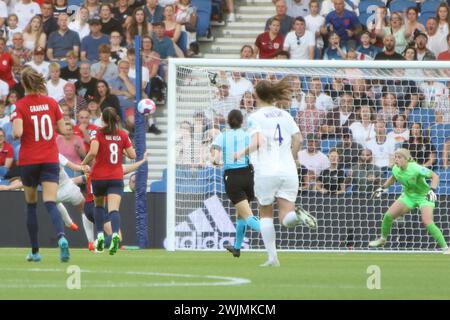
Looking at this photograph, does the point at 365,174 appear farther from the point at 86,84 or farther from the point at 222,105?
the point at 86,84

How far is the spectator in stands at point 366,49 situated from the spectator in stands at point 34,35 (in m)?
6.47

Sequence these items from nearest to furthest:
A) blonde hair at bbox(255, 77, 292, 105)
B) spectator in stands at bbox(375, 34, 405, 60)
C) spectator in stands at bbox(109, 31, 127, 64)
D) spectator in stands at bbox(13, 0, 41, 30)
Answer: blonde hair at bbox(255, 77, 292, 105) → spectator in stands at bbox(375, 34, 405, 60) → spectator in stands at bbox(109, 31, 127, 64) → spectator in stands at bbox(13, 0, 41, 30)

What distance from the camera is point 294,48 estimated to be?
2442 centimetres

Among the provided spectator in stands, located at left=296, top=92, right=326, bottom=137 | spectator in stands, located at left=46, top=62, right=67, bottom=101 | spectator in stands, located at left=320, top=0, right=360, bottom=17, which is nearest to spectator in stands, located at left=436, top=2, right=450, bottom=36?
spectator in stands, located at left=320, top=0, right=360, bottom=17

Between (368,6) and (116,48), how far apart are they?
16.4 feet

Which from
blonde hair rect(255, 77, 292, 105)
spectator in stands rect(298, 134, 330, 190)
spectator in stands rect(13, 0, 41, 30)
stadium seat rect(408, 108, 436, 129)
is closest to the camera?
blonde hair rect(255, 77, 292, 105)

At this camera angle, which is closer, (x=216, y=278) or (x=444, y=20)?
(x=216, y=278)

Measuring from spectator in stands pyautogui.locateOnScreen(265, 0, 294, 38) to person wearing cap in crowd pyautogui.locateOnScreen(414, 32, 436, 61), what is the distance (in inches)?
98.4

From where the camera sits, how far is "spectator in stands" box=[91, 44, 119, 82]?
2447 centimetres

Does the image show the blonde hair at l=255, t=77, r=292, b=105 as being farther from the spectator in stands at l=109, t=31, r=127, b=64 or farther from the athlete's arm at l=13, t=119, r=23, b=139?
the spectator in stands at l=109, t=31, r=127, b=64

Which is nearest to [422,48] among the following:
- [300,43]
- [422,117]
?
[300,43]

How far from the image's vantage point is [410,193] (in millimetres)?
19875

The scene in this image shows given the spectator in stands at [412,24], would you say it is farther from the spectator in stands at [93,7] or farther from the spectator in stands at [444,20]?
the spectator in stands at [93,7]
